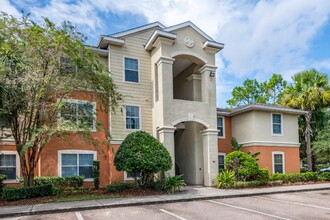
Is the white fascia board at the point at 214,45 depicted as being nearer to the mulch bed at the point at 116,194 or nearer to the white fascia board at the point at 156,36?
the white fascia board at the point at 156,36

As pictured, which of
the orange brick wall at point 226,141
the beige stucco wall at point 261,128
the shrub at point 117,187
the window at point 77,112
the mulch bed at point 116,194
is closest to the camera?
the mulch bed at point 116,194

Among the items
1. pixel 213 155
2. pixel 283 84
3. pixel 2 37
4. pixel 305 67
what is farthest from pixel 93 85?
pixel 283 84

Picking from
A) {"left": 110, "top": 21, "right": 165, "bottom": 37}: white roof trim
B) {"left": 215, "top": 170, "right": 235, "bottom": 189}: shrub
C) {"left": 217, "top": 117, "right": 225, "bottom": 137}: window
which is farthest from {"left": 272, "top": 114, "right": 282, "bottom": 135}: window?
{"left": 110, "top": 21, "right": 165, "bottom": 37}: white roof trim

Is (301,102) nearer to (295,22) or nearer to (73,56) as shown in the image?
(295,22)

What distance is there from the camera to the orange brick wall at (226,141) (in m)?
22.2

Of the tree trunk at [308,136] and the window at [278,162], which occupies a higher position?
the tree trunk at [308,136]

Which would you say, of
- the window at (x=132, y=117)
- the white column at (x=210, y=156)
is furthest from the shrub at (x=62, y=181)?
the white column at (x=210, y=156)

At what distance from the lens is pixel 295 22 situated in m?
15.9

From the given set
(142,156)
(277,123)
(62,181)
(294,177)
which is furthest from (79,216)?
(277,123)

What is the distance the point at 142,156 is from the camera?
14719 millimetres

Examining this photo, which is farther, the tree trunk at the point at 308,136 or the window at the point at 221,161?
the tree trunk at the point at 308,136

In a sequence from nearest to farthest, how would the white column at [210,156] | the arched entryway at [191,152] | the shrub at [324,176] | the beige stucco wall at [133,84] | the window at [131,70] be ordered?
the beige stucco wall at [133,84] → the white column at [210,156] → the window at [131,70] → the arched entryway at [191,152] → the shrub at [324,176]

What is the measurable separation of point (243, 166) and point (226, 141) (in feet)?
13.5

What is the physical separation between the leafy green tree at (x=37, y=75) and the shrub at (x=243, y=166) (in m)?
9.84
